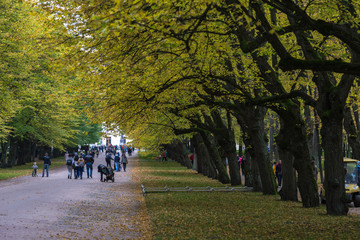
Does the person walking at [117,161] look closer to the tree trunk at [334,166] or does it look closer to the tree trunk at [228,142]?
the tree trunk at [228,142]

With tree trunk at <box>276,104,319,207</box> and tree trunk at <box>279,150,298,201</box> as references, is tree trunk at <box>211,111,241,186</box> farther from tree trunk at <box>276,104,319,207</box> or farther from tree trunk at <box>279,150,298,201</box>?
tree trunk at <box>276,104,319,207</box>

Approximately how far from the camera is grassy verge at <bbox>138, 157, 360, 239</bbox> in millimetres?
11352

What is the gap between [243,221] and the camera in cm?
1373

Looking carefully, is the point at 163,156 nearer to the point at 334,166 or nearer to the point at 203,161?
the point at 203,161

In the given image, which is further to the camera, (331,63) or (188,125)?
(188,125)

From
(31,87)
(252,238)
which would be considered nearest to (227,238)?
(252,238)

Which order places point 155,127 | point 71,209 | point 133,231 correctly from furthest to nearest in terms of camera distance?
point 155,127 → point 71,209 → point 133,231

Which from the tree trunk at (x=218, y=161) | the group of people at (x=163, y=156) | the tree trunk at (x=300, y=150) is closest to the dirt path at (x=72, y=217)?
the tree trunk at (x=300, y=150)

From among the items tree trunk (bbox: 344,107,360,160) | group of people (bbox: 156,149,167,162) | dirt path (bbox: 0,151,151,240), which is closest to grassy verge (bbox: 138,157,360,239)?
dirt path (bbox: 0,151,151,240)

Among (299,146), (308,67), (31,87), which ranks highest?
(31,87)

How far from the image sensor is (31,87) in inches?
1518

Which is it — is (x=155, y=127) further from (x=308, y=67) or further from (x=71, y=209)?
(x=308, y=67)

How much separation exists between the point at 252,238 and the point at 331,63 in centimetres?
380

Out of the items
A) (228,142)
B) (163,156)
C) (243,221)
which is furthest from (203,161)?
(163,156)
